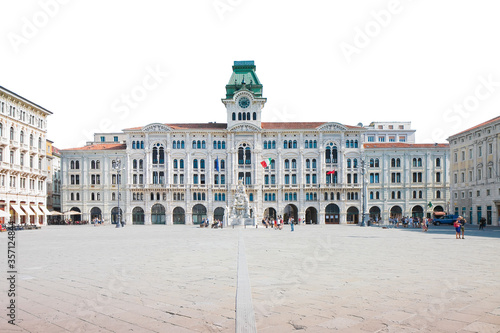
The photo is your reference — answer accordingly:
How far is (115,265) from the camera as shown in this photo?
15609mm

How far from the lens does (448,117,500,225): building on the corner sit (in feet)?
185

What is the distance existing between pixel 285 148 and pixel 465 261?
63.7 m

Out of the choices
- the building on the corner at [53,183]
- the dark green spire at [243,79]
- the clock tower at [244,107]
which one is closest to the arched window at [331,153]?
the clock tower at [244,107]

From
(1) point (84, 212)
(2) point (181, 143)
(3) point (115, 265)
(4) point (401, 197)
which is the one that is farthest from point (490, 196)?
(1) point (84, 212)

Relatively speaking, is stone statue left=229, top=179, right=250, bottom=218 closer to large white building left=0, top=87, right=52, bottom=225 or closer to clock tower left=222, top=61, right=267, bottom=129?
clock tower left=222, top=61, right=267, bottom=129

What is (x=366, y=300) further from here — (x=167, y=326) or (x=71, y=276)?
(x=71, y=276)

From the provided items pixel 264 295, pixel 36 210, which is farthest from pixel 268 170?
pixel 264 295

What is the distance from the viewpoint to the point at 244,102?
263 ft

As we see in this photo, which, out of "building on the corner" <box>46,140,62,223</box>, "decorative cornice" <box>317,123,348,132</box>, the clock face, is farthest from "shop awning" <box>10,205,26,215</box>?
"decorative cornice" <box>317,123,348,132</box>

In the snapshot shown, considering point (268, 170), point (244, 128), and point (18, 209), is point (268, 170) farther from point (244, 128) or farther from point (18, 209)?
point (18, 209)

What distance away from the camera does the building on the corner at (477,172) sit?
56281mm

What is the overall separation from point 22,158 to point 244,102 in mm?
36466

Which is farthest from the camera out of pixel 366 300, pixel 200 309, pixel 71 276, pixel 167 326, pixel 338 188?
pixel 338 188

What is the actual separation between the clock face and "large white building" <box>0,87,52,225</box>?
30.5m
